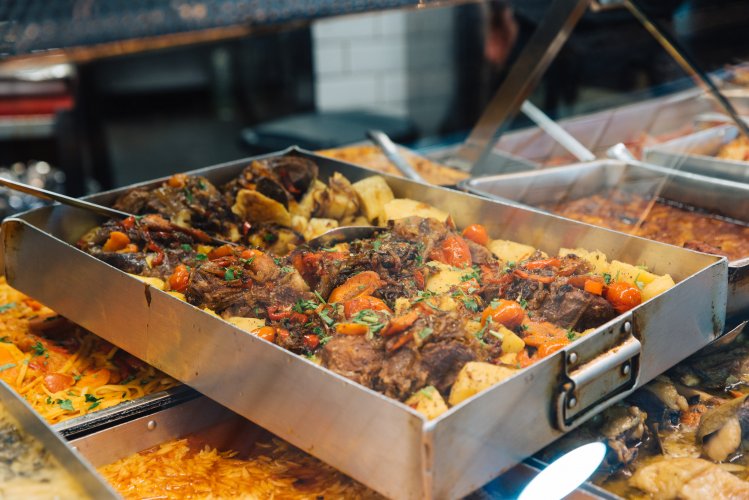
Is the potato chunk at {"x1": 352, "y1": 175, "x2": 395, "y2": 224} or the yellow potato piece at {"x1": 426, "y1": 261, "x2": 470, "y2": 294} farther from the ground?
the potato chunk at {"x1": 352, "y1": 175, "x2": 395, "y2": 224}

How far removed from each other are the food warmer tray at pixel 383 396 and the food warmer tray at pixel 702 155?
1.10 meters

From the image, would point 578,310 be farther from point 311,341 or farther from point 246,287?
point 246,287

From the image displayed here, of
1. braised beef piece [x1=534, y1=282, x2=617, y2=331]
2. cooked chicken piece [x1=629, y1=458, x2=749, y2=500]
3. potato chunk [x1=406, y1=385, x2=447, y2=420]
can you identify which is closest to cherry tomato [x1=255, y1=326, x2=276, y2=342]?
potato chunk [x1=406, y1=385, x2=447, y2=420]

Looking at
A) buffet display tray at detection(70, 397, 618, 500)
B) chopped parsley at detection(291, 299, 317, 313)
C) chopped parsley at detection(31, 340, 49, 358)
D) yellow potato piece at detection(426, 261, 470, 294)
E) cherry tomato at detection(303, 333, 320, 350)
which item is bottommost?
buffet display tray at detection(70, 397, 618, 500)

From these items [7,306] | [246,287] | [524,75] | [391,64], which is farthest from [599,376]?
[391,64]

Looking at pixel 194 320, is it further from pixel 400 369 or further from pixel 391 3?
pixel 391 3

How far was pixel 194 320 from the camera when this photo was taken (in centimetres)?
175

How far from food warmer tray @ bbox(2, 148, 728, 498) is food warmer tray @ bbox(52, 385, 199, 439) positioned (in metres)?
0.13

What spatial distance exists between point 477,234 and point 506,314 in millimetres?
531

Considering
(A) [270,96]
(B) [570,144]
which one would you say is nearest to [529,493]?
(B) [570,144]

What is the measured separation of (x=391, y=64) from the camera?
6.99m

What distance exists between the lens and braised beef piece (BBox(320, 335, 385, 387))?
1.58 m

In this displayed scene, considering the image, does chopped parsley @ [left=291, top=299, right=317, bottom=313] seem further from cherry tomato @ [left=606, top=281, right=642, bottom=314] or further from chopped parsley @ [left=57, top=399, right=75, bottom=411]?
cherry tomato @ [left=606, top=281, right=642, bottom=314]

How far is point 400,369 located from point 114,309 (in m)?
0.89
